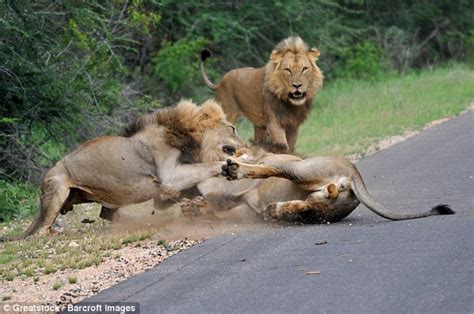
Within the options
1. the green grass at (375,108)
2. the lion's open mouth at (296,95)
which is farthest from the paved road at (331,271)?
the green grass at (375,108)

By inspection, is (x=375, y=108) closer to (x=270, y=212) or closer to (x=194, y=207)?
(x=194, y=207)

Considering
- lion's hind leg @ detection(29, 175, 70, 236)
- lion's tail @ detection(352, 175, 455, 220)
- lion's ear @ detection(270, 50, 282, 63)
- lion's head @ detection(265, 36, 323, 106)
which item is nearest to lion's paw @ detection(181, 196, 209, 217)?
lion's hind leg @ detection(29, 175, 70, 236)

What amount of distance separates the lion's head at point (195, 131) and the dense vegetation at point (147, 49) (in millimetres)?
2523

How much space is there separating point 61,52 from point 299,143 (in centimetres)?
368

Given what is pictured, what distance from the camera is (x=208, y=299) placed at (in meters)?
5.23

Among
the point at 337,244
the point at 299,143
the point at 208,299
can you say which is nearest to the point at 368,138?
the point at 299,143

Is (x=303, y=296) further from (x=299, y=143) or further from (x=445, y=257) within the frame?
(x=299, y=143)

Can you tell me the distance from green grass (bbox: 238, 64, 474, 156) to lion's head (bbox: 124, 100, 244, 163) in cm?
378

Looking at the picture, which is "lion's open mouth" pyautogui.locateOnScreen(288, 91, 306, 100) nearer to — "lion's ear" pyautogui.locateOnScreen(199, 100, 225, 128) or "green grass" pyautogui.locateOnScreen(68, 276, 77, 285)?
"lion's ear" pyautogui.locateOnScreen(199, 100, 225, 128)

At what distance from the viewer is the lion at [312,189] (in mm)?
7227

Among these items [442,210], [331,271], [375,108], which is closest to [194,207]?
[442,210]

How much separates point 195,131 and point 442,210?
1972 millimetres

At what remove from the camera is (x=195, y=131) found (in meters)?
8.16

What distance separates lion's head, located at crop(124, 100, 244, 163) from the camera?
8.10m
